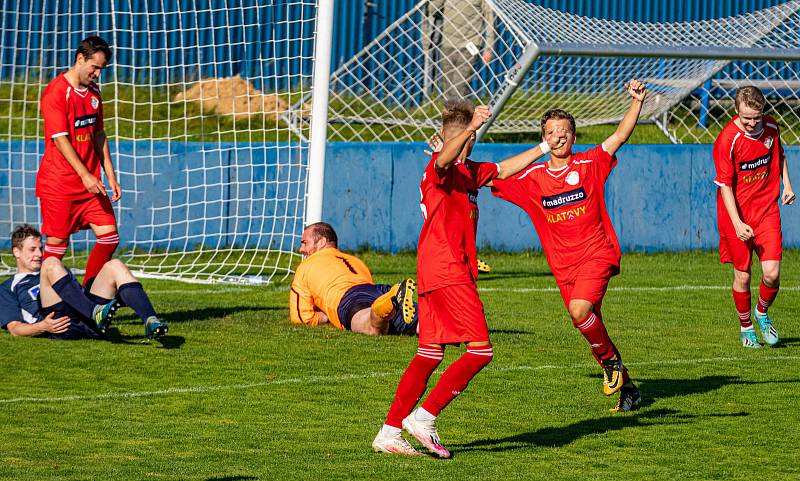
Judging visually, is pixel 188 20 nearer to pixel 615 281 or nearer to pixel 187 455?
pixel 615 281

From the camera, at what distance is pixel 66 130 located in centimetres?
959

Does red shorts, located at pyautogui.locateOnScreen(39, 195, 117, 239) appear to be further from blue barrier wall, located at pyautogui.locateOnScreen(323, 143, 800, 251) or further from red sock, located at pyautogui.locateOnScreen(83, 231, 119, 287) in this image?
blue barrier wall, located at pyautogui.locateOnScreen(323, 143, 800, 251)

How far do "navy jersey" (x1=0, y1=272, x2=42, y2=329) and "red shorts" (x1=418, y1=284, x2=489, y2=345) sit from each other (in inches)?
174

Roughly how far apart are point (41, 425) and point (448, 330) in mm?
2241

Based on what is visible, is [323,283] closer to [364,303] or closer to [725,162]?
[364,303]

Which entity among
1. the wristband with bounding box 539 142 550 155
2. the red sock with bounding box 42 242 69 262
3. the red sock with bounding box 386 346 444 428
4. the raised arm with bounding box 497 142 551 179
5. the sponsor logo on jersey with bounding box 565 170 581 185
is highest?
the wristband with bounding box 539 142 550 155

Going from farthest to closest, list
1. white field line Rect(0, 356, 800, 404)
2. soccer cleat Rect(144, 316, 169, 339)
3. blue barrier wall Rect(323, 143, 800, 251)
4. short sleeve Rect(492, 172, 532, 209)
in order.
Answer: blue barrier wall Rect(323, 143, 800, 251)
soccer cleat Rect(144, 316, 169, 339)
white field line Rect(0, 356, 800, 404)
short sleeve Rect(492, 172, 532, 209)

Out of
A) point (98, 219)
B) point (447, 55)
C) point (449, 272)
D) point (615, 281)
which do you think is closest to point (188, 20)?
point (447, 55)

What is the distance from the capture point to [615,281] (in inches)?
525

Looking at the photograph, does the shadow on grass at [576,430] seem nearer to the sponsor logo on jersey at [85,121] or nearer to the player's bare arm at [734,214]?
the player's bare arm at [734,214]

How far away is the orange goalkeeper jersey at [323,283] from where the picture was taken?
991 centimetres

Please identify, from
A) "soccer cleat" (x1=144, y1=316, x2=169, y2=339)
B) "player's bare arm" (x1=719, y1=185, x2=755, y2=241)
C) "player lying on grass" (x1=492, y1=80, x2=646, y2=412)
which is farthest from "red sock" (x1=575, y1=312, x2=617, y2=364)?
"soccer cleat" (x1=144, y1=316, x2=169, y2=339)

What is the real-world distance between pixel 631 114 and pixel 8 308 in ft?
17.2

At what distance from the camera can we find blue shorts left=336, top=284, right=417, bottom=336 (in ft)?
32.0
